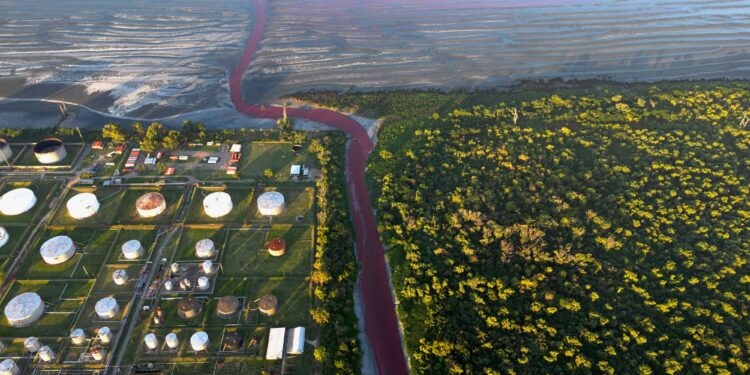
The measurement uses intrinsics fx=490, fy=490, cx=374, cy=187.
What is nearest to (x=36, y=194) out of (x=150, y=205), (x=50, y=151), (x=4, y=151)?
(x=50, y=151)

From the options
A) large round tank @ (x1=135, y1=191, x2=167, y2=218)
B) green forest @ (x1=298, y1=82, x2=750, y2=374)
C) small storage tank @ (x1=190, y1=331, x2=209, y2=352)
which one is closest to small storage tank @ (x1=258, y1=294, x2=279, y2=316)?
small storage tank @ (x1=190, y1=331, x2=209, y2=352)

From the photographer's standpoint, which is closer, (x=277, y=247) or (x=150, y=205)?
(x=277, y=247)

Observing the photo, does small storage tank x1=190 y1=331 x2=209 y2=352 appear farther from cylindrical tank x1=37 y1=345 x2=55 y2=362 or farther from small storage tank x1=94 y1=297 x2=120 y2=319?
cylindrical tank x1=37 y1=345 x2=55 y2=362

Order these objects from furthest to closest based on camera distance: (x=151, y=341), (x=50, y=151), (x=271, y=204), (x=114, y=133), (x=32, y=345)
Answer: (x=114, y=133) → (x=50, y=151) → (x=271, y=204) → (x=151, y=341) → (x=32, y=345)

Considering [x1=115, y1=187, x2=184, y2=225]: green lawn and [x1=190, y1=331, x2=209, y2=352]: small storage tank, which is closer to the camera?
[x1=190, y1=331, x2=209, y2=352]: small storage tank

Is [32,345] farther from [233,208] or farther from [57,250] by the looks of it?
[233,208]

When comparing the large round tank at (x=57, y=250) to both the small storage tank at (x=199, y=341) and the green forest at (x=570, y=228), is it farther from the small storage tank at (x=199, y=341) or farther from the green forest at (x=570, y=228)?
the green forest at (x=570, y=228)

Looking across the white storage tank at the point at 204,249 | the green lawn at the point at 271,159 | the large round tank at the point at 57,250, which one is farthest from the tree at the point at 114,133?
the white storage tank at the point at 204,249
